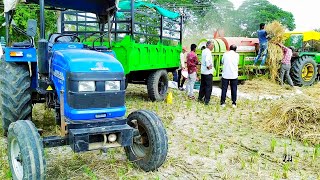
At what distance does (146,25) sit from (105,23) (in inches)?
86.8

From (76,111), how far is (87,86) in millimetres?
273

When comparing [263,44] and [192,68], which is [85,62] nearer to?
[192,68]

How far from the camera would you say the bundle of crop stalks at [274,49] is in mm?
11109

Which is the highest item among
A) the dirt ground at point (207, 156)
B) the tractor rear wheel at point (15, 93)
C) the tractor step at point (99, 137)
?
the tractor rear wheel at point (15, 93)

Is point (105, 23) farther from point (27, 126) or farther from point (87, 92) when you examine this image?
point (27, 126)

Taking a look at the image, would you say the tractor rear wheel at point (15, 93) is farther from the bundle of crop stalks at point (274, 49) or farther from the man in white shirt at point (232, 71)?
the bundle of crop stalks at point (274, 49)

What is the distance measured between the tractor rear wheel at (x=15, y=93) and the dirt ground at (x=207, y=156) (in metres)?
0.48

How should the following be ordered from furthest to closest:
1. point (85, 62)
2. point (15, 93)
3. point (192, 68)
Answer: point (192, 68), point (15, 93), point (85, 62)

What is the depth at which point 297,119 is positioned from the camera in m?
5.73

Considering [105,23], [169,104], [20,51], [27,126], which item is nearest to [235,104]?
[169,104]

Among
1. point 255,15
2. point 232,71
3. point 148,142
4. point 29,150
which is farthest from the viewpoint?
point 255,15

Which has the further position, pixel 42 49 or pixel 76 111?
pixel 42 49

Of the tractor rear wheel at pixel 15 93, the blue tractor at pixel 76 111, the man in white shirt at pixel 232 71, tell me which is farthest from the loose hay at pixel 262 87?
the tractor rear wheel at pixel 15 93

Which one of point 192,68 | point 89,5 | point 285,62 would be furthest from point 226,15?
point 89,5
